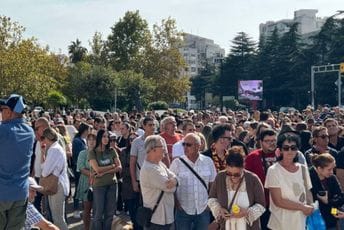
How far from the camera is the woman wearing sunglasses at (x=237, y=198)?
18.6 ft

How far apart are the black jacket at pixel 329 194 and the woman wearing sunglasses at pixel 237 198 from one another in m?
0.94

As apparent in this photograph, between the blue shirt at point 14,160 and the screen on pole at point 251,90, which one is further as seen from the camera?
the screen on pole at point 251,90

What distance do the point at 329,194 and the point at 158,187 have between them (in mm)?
1976

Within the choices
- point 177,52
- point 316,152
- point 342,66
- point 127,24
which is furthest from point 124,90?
point 316,152

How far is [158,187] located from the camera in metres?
6.38

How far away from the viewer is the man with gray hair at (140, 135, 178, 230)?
639cm

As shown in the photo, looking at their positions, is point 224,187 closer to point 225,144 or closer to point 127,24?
point 225,144

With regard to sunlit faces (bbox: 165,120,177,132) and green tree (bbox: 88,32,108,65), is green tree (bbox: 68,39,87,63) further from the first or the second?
sunlit faces (bbox: 165,120,177,132)

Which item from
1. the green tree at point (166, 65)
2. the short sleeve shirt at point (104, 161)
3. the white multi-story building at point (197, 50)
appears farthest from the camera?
the white multi-story building at point (197, 50)

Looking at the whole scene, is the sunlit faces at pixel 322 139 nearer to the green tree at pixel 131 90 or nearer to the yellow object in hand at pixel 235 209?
the yellow object in hand at pixel 235 209

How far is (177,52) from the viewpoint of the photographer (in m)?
57.3

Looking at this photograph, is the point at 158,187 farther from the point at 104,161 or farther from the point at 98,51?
the point at 98,51

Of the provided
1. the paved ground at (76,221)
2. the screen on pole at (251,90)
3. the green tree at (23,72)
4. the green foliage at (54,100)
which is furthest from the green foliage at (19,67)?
the paved ground at (76,221)

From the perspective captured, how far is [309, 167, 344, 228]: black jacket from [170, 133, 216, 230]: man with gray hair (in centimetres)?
123
